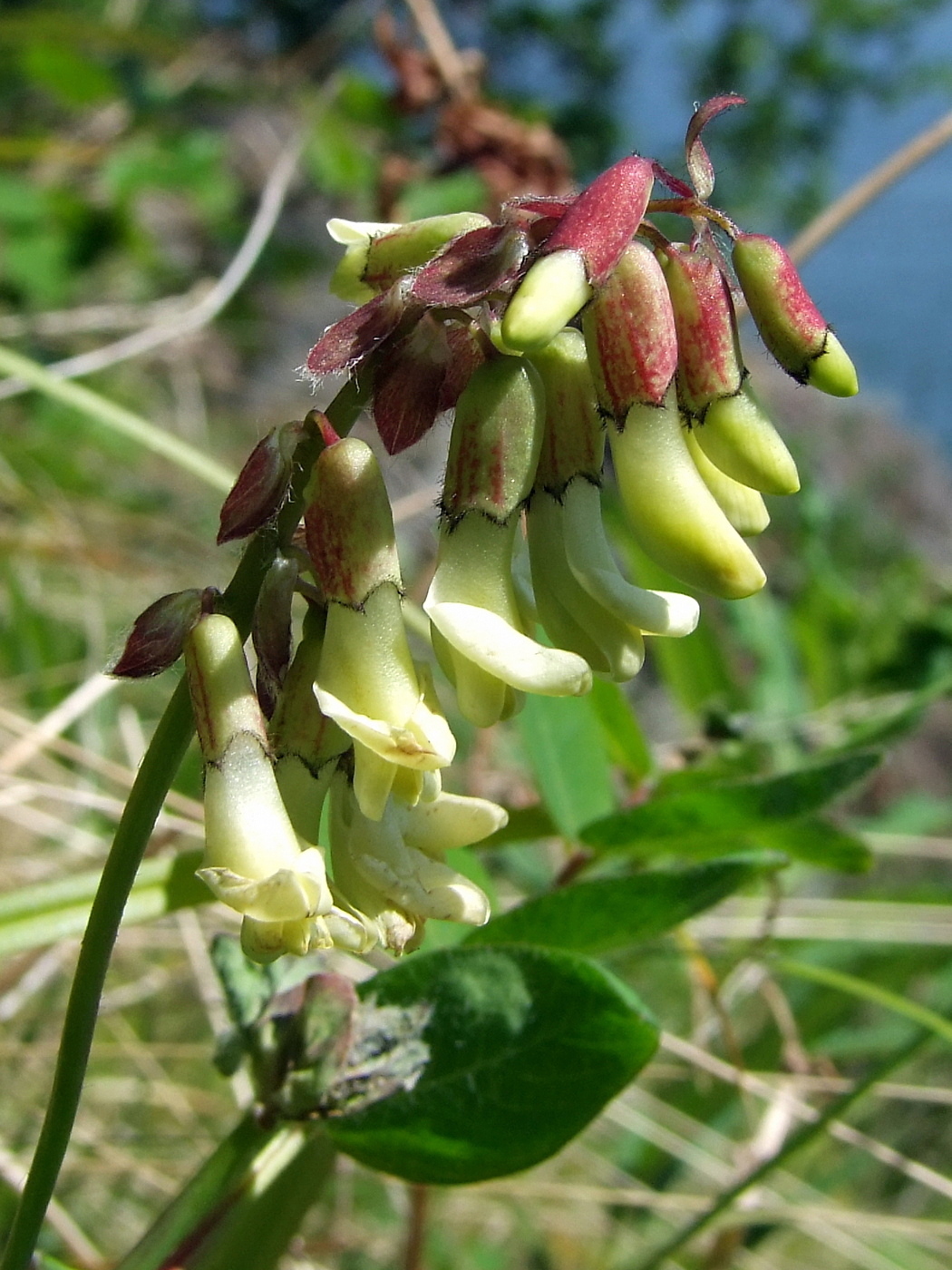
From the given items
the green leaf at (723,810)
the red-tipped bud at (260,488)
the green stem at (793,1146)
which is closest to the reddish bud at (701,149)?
the red-tipped bud at (260,488)

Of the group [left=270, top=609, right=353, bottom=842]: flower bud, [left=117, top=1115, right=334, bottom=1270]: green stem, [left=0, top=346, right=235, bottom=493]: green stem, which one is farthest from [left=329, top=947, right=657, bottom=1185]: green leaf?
[left=0, top=346, right=235, bottom=493]: green stem

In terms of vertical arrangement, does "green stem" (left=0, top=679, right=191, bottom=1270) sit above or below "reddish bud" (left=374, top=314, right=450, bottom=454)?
below

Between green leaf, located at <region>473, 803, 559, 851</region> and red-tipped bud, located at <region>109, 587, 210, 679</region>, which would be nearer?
red-tipped bud, located at <region>109, 587, 210, 679</region>

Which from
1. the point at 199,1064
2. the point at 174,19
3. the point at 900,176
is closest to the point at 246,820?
the point at 199,1064

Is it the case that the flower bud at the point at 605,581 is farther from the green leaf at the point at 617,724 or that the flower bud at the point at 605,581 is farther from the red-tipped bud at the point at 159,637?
the green leaf at the point at 617,724

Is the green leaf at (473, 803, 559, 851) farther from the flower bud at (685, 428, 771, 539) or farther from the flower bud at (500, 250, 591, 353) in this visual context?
the flower bud at (500, 250, 591, 353)

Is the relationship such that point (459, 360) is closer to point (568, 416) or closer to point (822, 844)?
point (568, 416)

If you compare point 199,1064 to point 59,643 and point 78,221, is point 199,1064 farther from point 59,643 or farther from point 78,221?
point 78,221
